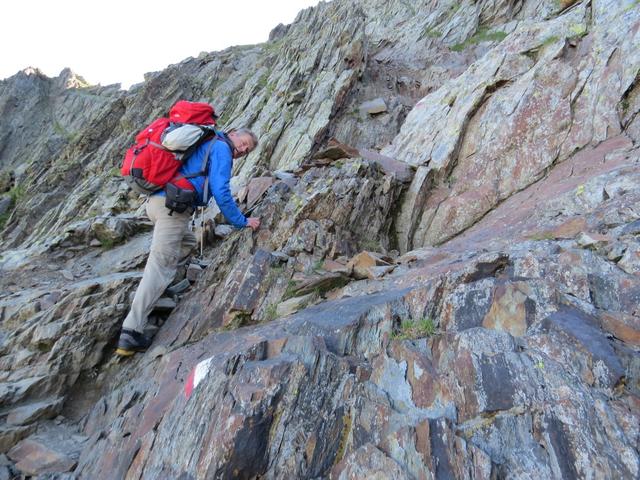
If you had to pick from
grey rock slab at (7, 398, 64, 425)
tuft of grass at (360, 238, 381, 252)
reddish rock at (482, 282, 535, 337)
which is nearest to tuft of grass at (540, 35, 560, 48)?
tuft of grass at (360, 238, 381, 252)

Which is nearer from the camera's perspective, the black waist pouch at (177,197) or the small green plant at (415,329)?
the small green plant at (415,329)

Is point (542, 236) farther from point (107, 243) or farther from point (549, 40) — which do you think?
point (107, 243)

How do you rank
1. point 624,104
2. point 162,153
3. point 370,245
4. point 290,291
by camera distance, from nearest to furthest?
point 162,153 < point 290,291 < point 624,104 < point 370,245

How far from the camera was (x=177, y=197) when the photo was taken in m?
7.21

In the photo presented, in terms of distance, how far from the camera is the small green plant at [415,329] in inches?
208

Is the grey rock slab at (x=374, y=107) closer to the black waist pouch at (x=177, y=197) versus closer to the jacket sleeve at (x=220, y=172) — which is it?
the jacket sleeve at (x=220, y=172)

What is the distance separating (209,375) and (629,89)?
10513 millimetres

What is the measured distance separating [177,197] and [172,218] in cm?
61

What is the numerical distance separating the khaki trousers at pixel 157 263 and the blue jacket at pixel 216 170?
1.33 ft

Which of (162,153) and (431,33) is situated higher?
(431,33)

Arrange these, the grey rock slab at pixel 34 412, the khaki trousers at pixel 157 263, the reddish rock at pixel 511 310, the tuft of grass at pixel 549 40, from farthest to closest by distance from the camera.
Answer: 1. the tuft of grass at pixel 549 40
2. the khaki trousers at pixel 157 263
3. the grey rock slab at pixel 34 412
4. the reddish rock at pixel 511 310

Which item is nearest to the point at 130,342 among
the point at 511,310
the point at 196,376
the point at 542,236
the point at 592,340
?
the point at 196,376

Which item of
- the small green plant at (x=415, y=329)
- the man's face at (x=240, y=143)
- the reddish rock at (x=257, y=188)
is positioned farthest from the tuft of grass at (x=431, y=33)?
the small green plant at (x=415, y=329)

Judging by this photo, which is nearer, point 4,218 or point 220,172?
point 220,172
